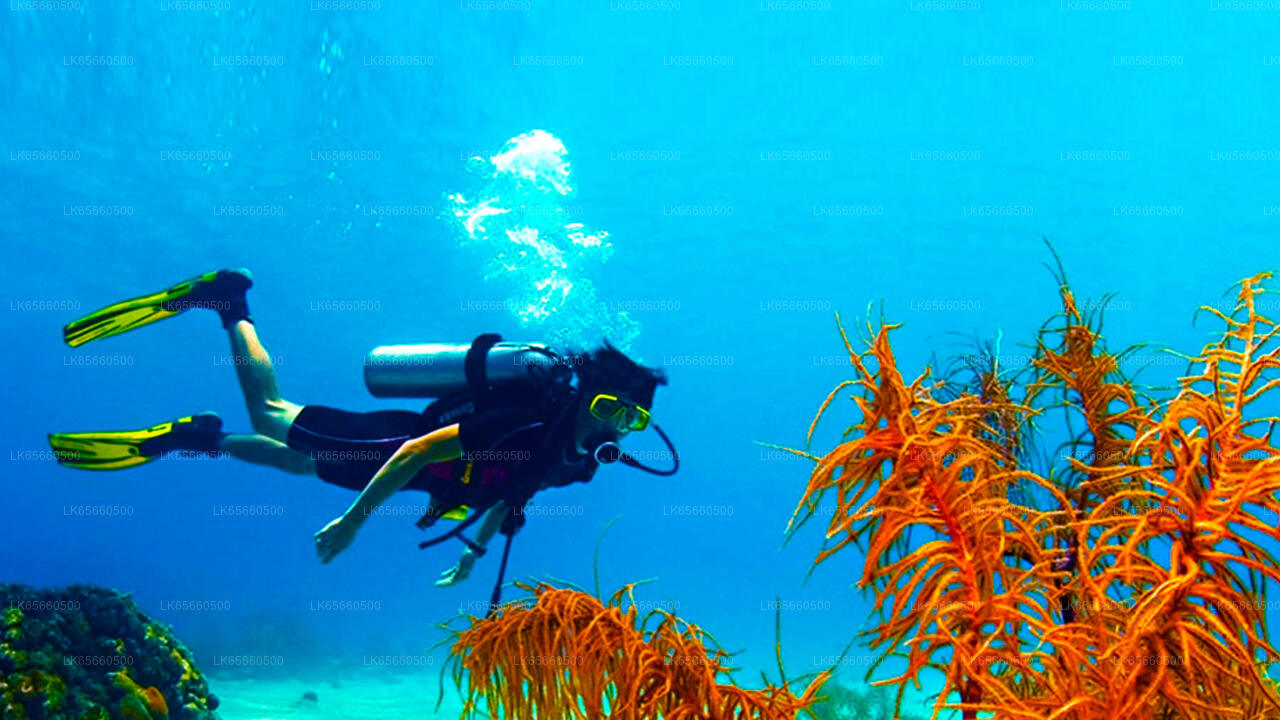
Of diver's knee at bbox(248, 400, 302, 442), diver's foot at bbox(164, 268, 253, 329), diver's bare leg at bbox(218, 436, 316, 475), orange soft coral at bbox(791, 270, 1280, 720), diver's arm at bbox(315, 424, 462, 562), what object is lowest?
orange soft coral at bbox(791, 270, 1280, 720)

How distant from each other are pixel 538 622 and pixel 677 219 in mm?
33025

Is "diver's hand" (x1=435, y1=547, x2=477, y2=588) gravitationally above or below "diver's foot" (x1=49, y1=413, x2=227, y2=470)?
below

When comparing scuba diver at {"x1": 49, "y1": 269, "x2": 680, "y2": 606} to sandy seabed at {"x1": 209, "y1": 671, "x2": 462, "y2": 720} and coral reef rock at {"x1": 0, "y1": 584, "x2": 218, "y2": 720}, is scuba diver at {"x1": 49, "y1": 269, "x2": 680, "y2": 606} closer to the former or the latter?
coral reef rock at {"x1": 0, "y1": 584, "x2": 218, "y2": 720}

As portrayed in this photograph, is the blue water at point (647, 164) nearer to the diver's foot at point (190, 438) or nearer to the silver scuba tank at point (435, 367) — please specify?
the diver's foot at point (190, 438)

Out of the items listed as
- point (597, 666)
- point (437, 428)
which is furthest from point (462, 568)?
point (597, 666)

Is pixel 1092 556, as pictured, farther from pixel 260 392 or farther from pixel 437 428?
pixel 260 392

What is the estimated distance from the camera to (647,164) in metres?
31.3

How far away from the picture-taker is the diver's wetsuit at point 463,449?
19.6ft

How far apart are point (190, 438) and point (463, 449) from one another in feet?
12.4

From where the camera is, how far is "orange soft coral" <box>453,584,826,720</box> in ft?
7.55

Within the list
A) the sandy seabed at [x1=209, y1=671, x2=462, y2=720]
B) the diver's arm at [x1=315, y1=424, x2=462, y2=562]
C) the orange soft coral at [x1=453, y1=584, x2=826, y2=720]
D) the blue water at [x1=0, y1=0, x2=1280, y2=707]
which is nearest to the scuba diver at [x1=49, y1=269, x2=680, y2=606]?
the diver's arm at [x1=315, y1=424, x2=462, y2=562]

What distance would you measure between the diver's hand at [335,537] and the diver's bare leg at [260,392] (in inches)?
94.2

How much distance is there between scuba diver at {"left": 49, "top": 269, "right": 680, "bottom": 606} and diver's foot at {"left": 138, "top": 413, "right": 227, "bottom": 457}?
0.5 inches

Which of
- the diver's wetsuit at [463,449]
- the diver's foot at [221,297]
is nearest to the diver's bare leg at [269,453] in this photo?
the diver's wetsuit at [463,449]
